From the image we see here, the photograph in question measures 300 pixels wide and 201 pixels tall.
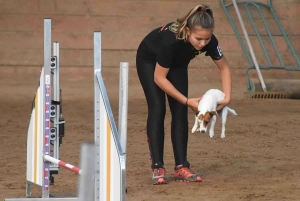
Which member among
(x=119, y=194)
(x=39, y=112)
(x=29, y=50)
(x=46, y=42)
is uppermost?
(x=29, y=50)

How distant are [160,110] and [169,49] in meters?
0.58

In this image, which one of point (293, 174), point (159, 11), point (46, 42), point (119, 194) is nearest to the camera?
point (119, 194)

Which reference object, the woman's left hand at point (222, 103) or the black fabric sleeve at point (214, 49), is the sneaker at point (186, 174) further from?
the black fabric sleeve at point (214, 49)

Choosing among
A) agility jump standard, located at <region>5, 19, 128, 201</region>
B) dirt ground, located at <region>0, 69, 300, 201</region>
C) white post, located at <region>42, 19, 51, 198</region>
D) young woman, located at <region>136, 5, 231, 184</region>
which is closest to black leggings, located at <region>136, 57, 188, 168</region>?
young woman, located at <region>136, 5, 231, 184</region>

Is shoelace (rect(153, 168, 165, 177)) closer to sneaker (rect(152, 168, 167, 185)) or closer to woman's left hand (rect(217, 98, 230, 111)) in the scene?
sneaker (rect(152, 168, 167, 185))

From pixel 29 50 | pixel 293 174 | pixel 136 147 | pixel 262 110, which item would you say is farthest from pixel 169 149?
pixel 29 50

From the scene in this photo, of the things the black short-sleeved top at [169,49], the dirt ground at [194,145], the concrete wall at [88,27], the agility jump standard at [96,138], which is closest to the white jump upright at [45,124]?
the agility jump standard at [96,138]

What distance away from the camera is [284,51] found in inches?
566

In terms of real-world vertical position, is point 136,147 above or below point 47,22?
below

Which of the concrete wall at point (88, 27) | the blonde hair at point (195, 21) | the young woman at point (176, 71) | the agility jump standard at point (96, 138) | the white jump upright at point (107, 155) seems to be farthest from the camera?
the concrete wall at point (88, 27)

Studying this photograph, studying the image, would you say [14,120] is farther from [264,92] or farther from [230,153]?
[264,92]

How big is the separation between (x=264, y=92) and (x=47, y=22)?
721 cm

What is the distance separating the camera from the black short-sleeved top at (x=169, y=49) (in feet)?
20.5

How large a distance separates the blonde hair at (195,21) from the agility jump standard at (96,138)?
2.63 feet
